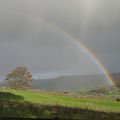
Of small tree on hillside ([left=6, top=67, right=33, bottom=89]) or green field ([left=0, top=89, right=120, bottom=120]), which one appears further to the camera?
small tree on hillside ([left=6, top=67, right=33, bottom=89])

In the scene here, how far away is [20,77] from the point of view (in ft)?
310

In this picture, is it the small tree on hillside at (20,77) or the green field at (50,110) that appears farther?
the small tree on hillside at (20,77)

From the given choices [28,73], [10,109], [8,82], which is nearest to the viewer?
[10,109]

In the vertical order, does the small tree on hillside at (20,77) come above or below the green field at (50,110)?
above

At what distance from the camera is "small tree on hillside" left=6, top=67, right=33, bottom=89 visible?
9237 cm

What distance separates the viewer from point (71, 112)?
20453mm

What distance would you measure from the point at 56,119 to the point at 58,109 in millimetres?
9956

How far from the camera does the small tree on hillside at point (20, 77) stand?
92.4 metres

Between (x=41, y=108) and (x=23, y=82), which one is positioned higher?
(x=23, y=82)

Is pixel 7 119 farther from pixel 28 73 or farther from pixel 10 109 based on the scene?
pixel 28 73

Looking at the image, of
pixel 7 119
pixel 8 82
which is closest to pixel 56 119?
pixel 7 119

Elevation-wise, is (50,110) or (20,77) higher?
(20,77)

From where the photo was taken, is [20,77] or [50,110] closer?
[50,110]

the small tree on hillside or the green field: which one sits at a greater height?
the small tree on hillside
